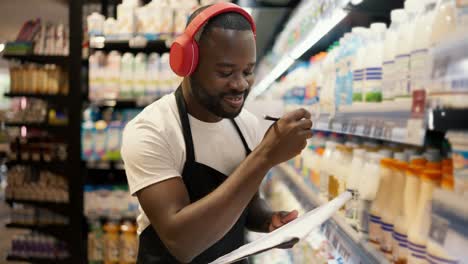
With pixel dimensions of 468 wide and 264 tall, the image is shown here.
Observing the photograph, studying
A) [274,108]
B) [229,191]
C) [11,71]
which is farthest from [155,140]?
[11,71]

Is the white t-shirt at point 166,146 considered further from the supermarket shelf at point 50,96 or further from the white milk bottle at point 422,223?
the supermarket shelf at point 50,96

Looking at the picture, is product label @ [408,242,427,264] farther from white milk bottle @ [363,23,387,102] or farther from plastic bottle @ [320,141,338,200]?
plastic bottle @ [320,141,338,200]

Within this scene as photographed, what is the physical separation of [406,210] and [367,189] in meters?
0.32

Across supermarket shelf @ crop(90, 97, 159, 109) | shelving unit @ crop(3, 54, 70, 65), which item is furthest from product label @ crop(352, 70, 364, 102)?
shelving unit @ crop(3, 54, 70, 65)

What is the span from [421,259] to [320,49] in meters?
2.88

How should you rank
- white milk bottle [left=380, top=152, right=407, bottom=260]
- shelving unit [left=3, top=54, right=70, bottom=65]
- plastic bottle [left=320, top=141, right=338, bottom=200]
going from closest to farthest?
white milk bottle [left=380, top=152, right=407, bottom=260]
plastic bottle [left=320, top=141, right=338, bottom=200]
shelving unit [left=3, top=54, right=70, bottom=65]

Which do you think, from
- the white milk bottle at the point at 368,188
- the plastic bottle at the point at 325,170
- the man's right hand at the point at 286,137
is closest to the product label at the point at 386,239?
the white milk bottle at the point at 368,188

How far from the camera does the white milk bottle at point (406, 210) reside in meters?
1.28

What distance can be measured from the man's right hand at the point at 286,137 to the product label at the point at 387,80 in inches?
12.2

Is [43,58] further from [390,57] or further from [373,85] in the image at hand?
[390,57]

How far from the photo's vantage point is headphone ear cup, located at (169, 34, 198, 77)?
144 centimetres

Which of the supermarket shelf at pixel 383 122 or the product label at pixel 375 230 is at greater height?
the supermarket shelf at pixel 383 122

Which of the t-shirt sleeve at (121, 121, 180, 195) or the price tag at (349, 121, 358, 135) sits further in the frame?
the price tag at (349, 121, 358, 135)

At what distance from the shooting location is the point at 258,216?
5.88 feet
